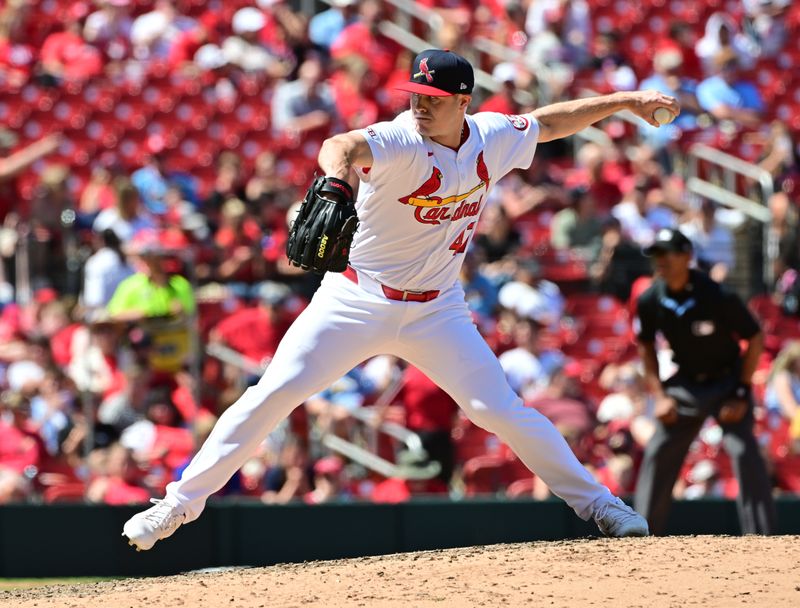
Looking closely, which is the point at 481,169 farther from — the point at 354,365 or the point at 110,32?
the point at 110,32

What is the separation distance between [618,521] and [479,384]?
89 centimetres

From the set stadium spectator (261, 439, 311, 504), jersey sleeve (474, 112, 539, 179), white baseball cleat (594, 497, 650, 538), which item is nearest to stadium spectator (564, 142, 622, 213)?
stadium spectator (261, 439, 311, 504)

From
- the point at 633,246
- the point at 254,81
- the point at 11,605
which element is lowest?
the point at 11,605

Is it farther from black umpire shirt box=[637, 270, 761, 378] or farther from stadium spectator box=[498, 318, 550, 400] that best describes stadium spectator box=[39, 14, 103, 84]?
black umpire shirt box=[637, 270, 761, 378]

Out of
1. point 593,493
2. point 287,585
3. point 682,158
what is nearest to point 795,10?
point 682,158

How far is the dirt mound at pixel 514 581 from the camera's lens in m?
5.06

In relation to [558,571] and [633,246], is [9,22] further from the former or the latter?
[558,571]

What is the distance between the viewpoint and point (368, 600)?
5133mm

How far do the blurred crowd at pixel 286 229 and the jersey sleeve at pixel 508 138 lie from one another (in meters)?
4.02

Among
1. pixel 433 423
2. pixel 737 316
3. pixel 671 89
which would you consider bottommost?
pixel 433 423

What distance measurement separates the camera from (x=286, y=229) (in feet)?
38.4

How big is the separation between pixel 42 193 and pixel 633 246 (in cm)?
504

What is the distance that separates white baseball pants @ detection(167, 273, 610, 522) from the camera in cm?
564

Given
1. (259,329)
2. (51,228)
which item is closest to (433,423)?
(259,329)
